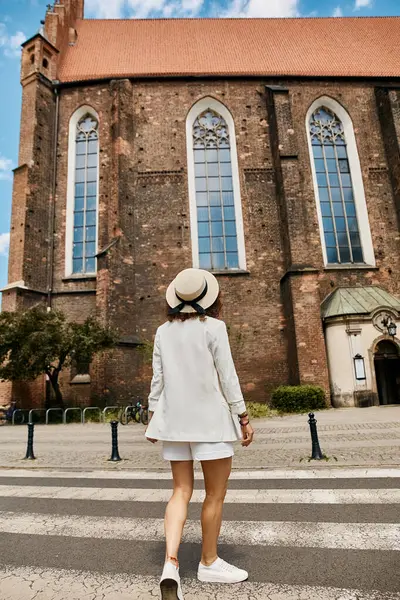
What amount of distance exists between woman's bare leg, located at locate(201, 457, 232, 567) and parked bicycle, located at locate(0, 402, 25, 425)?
15.5 metres

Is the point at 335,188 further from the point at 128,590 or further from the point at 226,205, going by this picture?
the point at 128,590

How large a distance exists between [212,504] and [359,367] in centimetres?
1541

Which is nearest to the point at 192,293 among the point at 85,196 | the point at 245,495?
the point at 245,495

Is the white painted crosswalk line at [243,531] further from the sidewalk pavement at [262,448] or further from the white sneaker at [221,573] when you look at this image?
the sidewalk pavement at [262,448]

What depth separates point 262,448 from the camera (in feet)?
26.3

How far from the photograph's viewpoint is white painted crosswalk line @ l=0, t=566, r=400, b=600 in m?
2.10

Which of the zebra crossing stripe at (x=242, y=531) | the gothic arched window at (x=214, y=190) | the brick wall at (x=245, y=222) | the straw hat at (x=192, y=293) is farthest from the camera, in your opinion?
the gothic arched window at (x=214, y=190)

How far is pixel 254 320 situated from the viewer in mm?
18531

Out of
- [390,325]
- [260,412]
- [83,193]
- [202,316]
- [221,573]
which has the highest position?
[83,193]

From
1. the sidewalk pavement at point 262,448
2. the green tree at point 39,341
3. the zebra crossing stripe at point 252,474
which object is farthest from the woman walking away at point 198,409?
the green tree at point 39,341

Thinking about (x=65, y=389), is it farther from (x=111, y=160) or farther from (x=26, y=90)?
(x=26, y=90)

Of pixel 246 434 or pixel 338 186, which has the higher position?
pixel 338 186

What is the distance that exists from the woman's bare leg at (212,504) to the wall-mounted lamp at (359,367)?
15305mm

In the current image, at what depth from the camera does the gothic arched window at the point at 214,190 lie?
19.7m
